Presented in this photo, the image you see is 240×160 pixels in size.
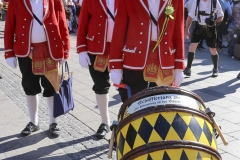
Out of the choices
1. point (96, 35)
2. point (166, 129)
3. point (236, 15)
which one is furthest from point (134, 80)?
point (236, 15)

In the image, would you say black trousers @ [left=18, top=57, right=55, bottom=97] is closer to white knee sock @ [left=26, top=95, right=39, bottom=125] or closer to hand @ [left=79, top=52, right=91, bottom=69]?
white knee sock @ [left=26, top=95, right=39, bottom=125]

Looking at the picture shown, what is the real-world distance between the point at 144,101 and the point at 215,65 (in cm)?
534

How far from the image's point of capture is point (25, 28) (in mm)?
3846

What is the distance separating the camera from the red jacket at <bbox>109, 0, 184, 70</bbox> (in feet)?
9.89

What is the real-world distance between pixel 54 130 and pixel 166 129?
8.05 feet

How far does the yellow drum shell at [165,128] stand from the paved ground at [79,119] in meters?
1.68

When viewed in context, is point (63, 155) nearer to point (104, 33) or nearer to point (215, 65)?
point (104, 33)

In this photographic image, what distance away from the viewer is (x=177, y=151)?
1.92 metres

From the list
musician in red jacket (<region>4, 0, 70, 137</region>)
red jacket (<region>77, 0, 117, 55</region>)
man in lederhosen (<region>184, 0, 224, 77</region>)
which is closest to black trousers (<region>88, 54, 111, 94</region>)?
red jacket (<region>77, 0, 117, 55</region>)

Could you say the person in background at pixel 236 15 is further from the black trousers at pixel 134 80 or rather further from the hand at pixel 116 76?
the hand at pixel 116 76

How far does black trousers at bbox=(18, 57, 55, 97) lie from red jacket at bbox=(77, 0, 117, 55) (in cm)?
55

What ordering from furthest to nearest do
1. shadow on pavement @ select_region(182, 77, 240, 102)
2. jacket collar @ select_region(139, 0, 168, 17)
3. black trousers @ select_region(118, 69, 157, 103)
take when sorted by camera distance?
shadow on pavement @ select_region(182, 77, 240, 102) < black trousers @ select_region(118, 69, 157, 103) < jacket collar @ select_region(139, 0, 168, 17)

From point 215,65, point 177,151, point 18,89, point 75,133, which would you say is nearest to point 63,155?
point 75,133

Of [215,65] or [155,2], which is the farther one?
[215,65]
